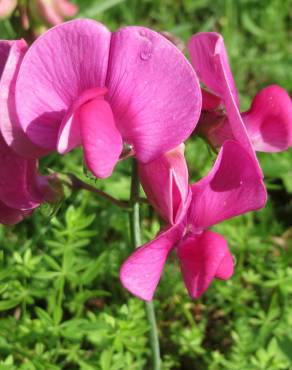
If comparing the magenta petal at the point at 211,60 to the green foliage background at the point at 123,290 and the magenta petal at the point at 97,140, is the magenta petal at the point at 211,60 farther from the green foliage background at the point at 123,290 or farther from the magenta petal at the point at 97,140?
the green foliage background at the point at 123,290

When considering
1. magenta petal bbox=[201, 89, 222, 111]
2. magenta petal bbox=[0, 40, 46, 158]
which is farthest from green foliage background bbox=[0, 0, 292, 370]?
magenta petal bbox=[201, 89, 222, 111]

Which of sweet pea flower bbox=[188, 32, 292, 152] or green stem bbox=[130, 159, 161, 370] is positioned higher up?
sweet pea flower bbox=[188, 32, 292, 152]

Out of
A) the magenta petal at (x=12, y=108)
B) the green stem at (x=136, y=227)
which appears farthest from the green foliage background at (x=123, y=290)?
the magenta petal at (x=12, y=108)

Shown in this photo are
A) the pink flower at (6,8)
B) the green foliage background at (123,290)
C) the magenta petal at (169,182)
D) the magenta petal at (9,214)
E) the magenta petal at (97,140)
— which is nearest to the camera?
the magenta petal at (97,140)

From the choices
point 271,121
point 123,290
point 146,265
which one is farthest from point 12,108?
point 123,290

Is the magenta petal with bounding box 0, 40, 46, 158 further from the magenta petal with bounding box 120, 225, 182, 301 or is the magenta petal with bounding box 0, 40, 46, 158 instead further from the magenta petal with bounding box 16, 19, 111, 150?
the magenta petal with bounding box 120, 225, 182, 301

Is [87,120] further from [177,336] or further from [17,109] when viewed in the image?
[177,336]

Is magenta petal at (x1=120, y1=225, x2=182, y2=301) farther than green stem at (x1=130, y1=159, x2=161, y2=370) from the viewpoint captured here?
No
